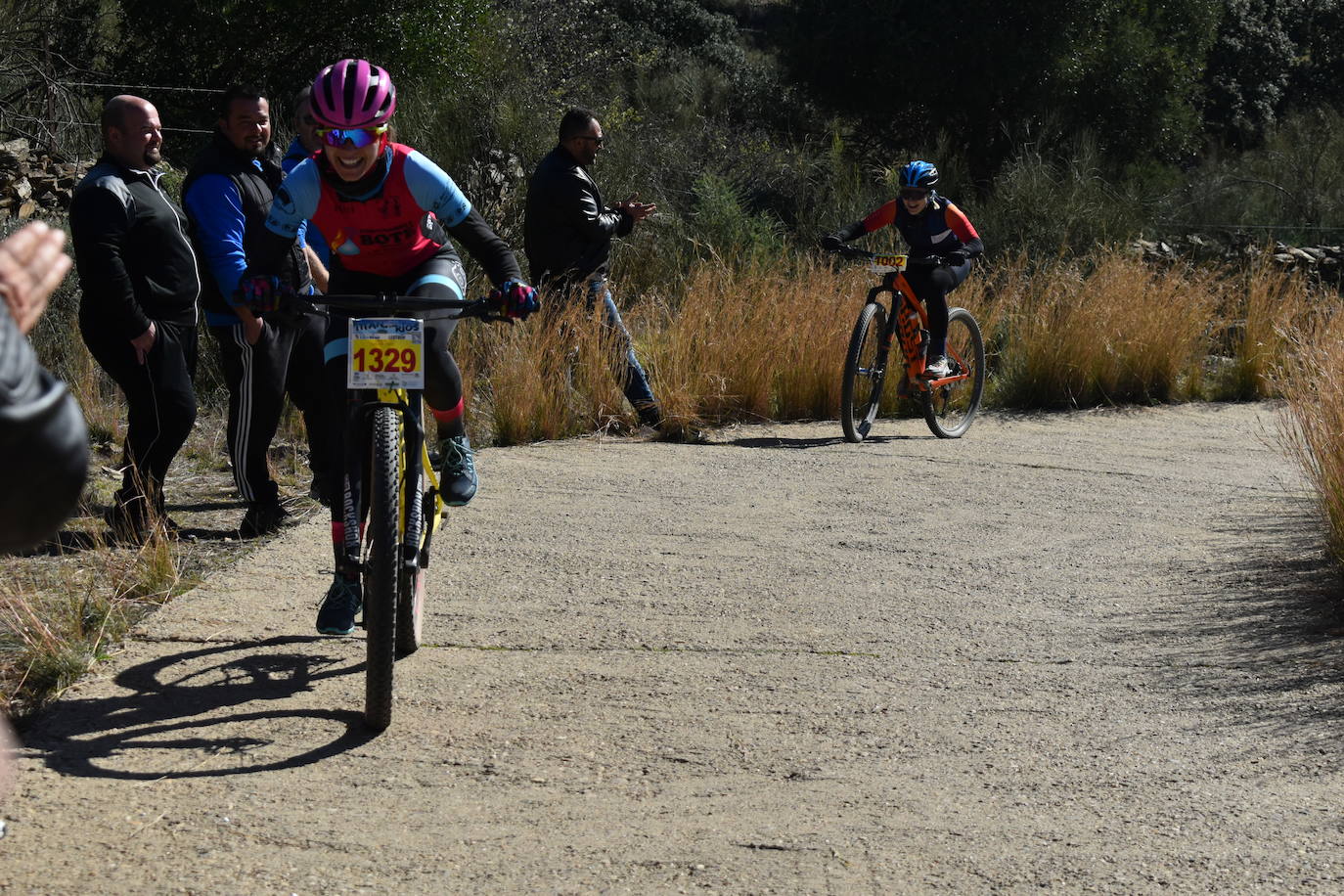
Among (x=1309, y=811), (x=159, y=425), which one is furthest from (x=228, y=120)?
(x=1309, y=811)

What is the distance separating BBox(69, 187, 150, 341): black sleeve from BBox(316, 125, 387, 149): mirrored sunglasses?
189 centimetres

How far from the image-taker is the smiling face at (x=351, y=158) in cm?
467

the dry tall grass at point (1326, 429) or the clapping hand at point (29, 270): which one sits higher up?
the clapping hand at point (29, 270)

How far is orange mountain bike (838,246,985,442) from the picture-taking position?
9.30 meters

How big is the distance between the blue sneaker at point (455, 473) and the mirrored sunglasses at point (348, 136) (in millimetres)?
1010

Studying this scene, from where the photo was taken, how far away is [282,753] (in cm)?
406

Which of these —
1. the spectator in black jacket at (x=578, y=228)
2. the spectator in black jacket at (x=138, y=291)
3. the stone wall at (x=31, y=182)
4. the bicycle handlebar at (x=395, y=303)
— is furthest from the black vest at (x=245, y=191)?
the stone wall at (x=31, y=182)

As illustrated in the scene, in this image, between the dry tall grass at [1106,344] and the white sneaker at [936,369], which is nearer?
the white sneaker at [936,369]

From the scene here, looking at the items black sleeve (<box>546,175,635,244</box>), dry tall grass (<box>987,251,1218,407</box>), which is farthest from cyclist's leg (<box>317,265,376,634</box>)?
dry tall grass (<box>987,251,1218,407</box>)

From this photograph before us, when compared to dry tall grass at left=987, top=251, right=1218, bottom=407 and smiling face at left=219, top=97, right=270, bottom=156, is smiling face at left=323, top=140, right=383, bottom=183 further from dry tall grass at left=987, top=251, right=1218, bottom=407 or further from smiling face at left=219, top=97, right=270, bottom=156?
dry tall grass at left=987, top=251, right=1218, bottom=407

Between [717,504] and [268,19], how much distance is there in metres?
10.9

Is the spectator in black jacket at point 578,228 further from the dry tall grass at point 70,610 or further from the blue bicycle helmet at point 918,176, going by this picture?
the dry tall grass at point 70,610

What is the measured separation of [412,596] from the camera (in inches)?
177

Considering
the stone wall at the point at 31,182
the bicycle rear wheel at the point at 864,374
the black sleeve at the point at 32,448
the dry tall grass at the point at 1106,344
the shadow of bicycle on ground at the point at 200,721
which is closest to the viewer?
the black sleeve at the point at 32,448
